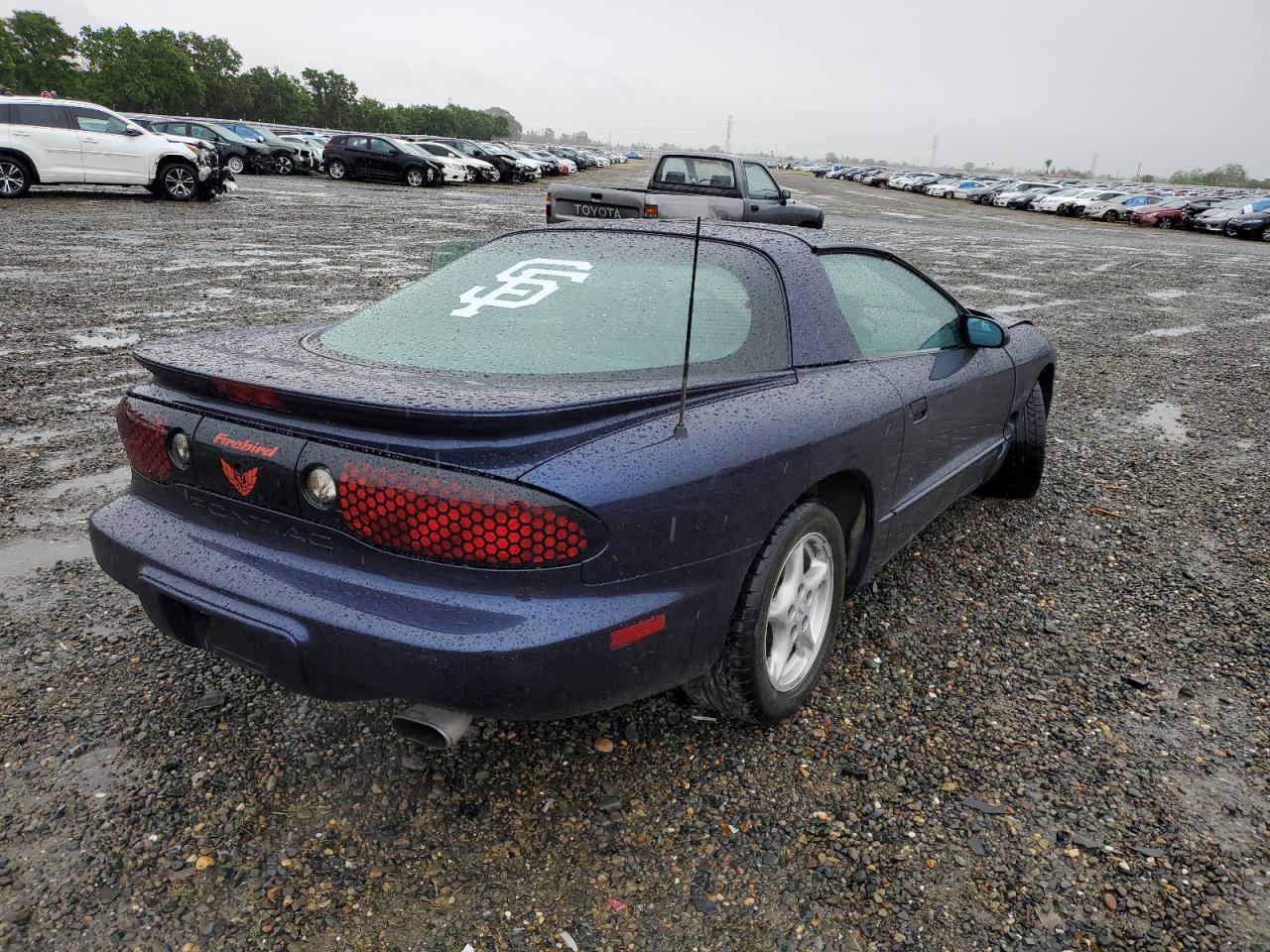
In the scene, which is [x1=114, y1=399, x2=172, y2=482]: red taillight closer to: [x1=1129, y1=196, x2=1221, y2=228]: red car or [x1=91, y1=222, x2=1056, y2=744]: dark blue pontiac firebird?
[x1=91, y1=222, x2=1056, y2=744]: dark blue pontiac firebird

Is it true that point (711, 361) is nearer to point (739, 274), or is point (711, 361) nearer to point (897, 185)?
point (739, 274)

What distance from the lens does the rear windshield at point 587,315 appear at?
2375mm

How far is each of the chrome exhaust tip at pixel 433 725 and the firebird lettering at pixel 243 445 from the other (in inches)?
27.4

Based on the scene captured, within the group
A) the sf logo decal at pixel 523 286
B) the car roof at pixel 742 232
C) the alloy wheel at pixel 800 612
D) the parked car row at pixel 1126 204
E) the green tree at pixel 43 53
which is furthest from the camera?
the green tree at pixel 43 53

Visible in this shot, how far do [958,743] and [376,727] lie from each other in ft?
5.70

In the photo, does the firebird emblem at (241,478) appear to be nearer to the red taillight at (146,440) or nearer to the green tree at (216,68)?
the red taillight at (146,440)

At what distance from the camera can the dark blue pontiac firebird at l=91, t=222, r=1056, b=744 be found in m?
1.88

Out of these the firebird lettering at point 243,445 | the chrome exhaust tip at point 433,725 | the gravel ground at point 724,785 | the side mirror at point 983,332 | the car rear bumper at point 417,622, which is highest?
the side mirror at point 983,332

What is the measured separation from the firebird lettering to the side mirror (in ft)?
8.85

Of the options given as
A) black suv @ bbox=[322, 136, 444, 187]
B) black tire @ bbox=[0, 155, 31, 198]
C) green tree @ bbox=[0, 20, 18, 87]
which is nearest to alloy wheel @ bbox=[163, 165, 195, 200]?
black tire @ bbox=[0, 155, 31, 198]

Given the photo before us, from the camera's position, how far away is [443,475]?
1866 mm

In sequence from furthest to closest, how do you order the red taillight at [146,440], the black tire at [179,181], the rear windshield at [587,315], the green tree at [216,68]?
the green tree at [216,68] < the black tire at [179,181] < the rear windshield at [587,315] < the red taillight at [146,440]

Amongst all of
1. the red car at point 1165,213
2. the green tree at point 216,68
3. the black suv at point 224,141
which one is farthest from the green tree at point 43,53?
the red car at point 1165,213

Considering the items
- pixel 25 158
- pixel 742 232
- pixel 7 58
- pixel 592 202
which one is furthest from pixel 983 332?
pixel 7 58
